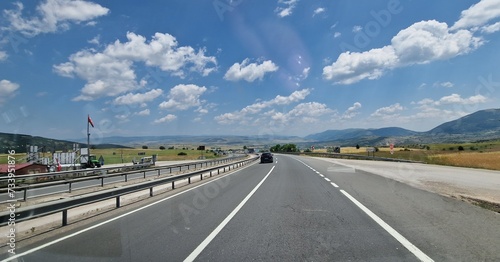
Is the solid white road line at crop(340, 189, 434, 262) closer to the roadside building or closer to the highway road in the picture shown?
the highway road

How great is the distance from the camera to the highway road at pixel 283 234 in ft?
18.8

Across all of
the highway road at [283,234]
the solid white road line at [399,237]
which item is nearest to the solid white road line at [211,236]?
the highway road at [283,234]

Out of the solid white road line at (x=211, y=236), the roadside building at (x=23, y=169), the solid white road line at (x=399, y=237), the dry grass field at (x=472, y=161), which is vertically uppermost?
the roadside building at (x=23, y=169)

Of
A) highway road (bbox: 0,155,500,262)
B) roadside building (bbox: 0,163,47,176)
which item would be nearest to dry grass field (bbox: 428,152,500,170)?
highway road (bbox: 0,155,500,262)

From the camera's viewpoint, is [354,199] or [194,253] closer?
[194,253]

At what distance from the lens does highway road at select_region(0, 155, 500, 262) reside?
5.73 meters

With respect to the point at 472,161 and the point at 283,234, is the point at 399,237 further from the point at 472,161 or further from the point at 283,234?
the point at 472,161

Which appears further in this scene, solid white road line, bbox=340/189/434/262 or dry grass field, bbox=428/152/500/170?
dry grass field, bbox=428/152/500/170

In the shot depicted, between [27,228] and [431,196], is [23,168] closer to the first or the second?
[27,228]

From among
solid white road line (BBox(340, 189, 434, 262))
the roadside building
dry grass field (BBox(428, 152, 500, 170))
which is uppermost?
the roadside building

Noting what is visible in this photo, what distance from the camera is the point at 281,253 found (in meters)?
5.77

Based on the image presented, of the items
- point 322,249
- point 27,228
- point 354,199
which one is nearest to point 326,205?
point 354,199

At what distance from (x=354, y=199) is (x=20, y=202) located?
512 inches

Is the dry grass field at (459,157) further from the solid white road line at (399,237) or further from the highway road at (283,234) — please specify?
the solid white road line at (399,237)
